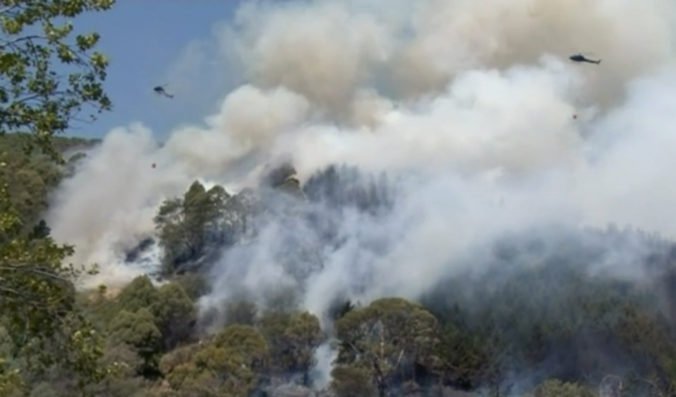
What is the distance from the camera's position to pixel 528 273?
13738 cm

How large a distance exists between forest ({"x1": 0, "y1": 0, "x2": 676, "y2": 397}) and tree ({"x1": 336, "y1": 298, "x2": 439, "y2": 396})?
0.16 meters

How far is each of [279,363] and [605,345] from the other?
126ft

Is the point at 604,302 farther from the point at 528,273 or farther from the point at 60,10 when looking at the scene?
the point at 60,10

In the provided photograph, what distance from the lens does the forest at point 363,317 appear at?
313ft

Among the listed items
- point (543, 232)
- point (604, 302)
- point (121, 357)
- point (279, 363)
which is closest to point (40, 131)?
point (121, 357)

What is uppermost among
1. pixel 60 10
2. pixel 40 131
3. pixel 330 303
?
pixel 60 10

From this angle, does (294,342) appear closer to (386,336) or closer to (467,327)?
(386,336)

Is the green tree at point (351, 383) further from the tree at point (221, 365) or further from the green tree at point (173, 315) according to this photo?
the green tree at point (173, 315)

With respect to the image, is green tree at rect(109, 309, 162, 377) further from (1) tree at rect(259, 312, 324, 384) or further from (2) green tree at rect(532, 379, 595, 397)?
(2) green tree at rect(532, 379, 595, 397)

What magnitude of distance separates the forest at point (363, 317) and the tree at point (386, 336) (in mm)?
156

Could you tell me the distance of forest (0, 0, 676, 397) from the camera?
95438mm

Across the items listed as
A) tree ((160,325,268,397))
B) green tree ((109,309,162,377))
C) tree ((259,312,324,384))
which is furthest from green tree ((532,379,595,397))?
green tree ((109,309,162,377))

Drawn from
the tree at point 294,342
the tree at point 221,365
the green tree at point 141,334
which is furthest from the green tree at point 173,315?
the tree at point 221,365

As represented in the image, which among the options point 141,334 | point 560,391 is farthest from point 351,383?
point 141,334
